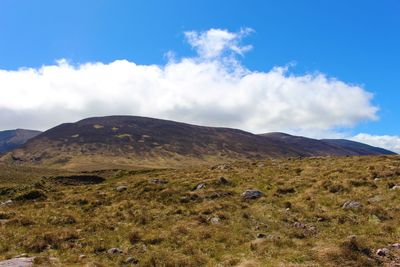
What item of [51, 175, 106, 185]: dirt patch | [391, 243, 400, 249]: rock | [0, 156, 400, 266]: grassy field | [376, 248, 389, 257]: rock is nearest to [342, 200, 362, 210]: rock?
[0, 156, 400, 266]: grassy field

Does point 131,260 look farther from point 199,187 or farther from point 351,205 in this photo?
point 199,187

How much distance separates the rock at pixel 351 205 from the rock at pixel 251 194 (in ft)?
21.0

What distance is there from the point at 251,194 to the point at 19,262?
57.1 feet

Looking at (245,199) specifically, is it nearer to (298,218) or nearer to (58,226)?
(298,218)

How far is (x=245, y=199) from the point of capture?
92.0 feet

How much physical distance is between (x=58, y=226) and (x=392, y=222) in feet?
59.7

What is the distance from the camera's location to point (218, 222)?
22156mm

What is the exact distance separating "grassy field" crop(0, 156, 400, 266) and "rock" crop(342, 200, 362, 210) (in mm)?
114

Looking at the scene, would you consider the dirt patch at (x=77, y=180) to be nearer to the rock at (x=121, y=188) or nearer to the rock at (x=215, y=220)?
the rock at (x=121, y=188)

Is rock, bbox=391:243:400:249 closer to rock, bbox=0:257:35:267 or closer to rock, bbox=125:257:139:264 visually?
rock, bbox=125:257:139:264

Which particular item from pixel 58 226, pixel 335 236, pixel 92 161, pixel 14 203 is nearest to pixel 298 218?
pixel 335 236

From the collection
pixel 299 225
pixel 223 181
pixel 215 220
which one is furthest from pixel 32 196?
pixel 299 225

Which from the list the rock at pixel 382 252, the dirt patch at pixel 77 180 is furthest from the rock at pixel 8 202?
the rock at pixel 382 252

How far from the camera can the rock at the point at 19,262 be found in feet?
48.3
